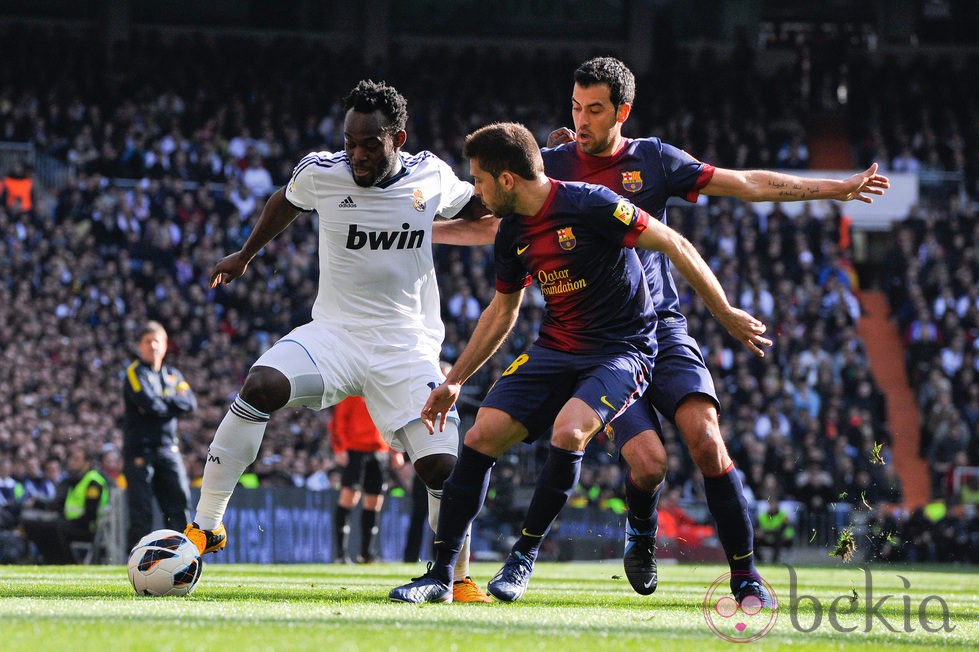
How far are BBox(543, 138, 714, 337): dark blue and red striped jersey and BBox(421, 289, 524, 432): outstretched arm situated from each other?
2.62ft

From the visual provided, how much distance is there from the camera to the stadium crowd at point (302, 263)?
18.9 m

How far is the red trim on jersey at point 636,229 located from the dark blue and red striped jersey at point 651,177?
69 cm

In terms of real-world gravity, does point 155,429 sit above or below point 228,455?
below

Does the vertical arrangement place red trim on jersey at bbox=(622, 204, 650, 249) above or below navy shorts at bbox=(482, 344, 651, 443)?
above

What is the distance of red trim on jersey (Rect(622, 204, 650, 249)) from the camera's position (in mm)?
6020

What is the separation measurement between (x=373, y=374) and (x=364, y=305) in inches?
14.2

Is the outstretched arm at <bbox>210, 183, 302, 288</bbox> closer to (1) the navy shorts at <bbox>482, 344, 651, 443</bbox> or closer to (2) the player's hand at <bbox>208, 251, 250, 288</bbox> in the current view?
(2) the player's hand at <bbox>208, 251, 250, 288</bbox>

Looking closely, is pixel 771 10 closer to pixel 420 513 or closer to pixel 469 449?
pixel 420 513

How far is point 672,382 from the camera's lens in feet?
21.5
